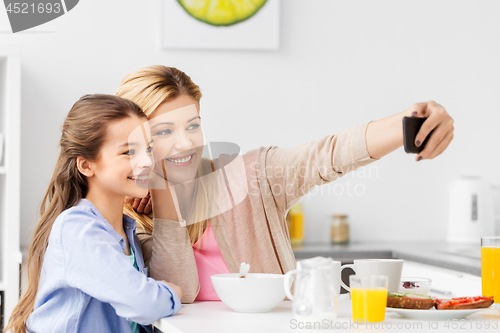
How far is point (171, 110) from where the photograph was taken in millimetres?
1286

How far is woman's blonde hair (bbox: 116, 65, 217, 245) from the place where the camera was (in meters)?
1.28

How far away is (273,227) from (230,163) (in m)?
0.19

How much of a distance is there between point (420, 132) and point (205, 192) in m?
0.57

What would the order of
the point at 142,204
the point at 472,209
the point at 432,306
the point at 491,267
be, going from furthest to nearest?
the point at 472,209
the point at 142,204
the point at 491,267
the point at 432,306

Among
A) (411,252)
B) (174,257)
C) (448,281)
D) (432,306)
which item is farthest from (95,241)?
(411,252)

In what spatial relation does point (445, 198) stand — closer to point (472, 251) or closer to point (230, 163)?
point (472, 251)

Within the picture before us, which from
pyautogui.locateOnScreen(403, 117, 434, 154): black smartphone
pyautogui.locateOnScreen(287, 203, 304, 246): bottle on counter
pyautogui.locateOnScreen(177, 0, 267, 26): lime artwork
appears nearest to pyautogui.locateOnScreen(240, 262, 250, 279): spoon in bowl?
pyautogui.locateOnScreen(403, 117, 434, 154): black smartphone

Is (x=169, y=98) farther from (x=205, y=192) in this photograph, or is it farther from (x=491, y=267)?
(x=491, y=267)

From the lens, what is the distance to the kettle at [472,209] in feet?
7.61

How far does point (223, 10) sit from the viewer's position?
7.73ft

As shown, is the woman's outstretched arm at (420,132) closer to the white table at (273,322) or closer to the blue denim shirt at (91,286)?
the white table at (273,322)

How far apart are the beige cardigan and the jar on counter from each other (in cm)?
105

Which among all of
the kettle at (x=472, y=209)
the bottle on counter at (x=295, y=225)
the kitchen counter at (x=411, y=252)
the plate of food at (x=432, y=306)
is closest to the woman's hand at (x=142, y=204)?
the plate of food at (x=432, y=306)

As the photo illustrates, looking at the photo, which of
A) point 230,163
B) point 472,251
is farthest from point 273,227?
point 472,251
